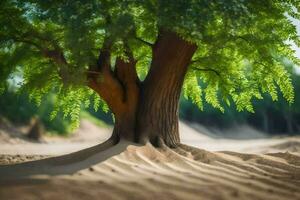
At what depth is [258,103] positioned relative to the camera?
135 ft

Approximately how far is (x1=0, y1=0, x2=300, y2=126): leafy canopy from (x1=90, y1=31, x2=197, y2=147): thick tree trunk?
1.18 ft

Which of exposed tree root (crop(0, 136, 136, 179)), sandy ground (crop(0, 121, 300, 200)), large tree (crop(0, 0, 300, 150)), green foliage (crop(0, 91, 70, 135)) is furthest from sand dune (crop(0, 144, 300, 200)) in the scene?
green foliage (crop(0, 91, 70, 135))

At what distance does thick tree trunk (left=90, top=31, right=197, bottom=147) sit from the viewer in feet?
23.6

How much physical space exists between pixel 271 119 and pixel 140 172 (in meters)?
38.5

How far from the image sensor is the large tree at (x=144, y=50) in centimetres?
542

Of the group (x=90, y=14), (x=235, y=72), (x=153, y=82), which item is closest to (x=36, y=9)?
(x=90, y=14)

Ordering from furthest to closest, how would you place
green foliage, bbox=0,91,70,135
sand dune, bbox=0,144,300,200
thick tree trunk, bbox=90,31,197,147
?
green foliage, bbox=0,91,70,135 < thick tree trunk, bbox=90,31,197,147 < sand dune, bbox=0,144,300,200

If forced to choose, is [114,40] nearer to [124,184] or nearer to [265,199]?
[124,184]

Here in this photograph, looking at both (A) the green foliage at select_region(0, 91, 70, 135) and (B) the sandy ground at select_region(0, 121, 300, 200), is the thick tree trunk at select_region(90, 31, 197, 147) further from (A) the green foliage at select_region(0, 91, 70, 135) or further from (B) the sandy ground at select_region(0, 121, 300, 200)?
(A) the green foliage at select_region(0, 91, 70, 135)

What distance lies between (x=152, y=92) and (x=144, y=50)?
126cm

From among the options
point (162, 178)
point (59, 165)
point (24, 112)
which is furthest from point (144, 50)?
point (24, 112)

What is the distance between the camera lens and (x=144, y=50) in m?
8.31

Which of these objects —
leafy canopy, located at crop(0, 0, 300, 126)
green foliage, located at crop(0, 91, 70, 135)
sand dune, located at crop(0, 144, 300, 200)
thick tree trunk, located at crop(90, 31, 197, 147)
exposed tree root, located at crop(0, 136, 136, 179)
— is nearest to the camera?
sand dune, located at crop(0, 144, 300, 200)

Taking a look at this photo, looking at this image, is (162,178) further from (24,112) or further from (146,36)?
(24,112)
